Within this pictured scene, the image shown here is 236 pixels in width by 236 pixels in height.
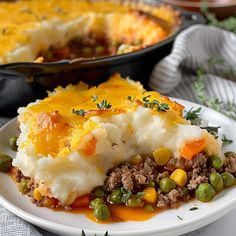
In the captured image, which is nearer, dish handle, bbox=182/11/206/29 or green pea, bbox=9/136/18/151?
green pea, bbox=9/136/18/151

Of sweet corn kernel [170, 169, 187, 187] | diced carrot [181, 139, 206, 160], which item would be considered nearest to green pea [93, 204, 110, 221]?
sweet corn kernel [170, 169, 187, 187]

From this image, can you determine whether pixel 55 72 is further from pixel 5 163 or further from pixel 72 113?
pixel 5 163

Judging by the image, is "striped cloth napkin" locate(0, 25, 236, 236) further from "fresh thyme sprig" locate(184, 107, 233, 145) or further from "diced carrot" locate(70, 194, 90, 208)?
"diced carrot" locate(70, 194, 90, 208)

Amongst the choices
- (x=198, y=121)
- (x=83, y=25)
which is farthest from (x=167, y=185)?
(x=83, y=25)

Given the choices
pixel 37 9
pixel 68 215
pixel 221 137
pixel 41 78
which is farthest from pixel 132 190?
pixel 37 9

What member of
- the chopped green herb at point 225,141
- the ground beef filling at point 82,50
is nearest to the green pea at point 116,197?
the chopped green herb at point 225,141
